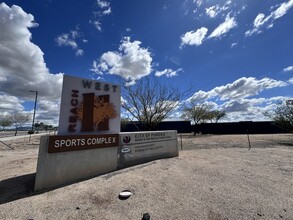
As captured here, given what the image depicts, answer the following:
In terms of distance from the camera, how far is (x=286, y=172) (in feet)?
19.1

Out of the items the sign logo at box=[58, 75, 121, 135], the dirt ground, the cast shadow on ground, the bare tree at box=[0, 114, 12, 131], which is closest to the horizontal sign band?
the sign logo at box=[58, 75, 121, 135]

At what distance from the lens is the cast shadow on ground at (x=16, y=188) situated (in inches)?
163

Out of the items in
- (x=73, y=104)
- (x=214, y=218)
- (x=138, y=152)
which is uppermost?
(x=73, y=104)

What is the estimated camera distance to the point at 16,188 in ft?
15.2

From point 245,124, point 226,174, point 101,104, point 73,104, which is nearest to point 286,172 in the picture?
point 226,174

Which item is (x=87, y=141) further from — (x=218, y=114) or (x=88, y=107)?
(x=218, y=114)

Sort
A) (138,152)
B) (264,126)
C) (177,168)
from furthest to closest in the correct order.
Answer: (264,126)
(138,152)
(177,168)

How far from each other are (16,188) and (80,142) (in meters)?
1.92

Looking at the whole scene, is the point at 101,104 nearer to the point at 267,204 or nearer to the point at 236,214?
the point at 236,214

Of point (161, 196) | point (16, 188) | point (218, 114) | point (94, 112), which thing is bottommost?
point (161, 196)

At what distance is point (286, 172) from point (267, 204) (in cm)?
299

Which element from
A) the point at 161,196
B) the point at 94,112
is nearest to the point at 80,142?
the point at 94,112

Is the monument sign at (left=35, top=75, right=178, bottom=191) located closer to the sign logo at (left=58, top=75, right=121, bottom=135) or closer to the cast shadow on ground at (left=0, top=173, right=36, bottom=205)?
the sign logo at (left=58, top=75, right=121, bottom=135)

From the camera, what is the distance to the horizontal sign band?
4785mm
